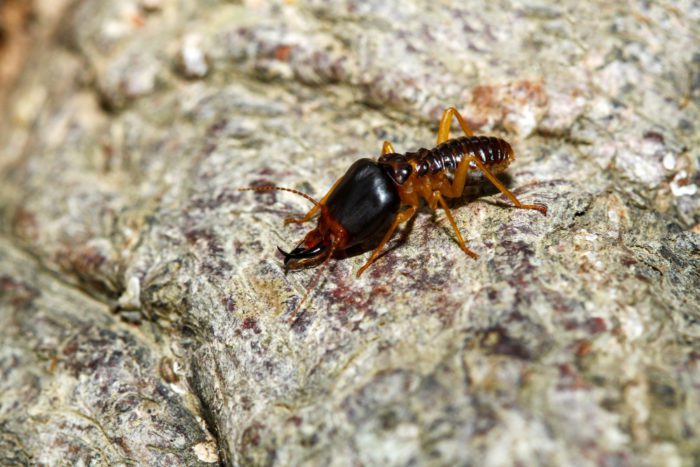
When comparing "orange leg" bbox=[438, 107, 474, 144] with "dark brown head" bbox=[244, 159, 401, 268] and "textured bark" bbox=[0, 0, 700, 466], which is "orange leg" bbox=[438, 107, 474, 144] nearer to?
"textured bark" bbox=[0, 0, 700, 466]

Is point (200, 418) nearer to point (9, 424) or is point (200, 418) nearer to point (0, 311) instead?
point (9, 424)

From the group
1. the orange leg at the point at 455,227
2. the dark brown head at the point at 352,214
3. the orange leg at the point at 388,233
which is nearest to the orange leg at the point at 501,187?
the orange leg at the point at 455,227

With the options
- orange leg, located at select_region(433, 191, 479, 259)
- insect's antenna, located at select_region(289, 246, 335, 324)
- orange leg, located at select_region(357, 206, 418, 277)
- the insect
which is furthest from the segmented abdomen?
insect's antenna, located at select_region(289, 246, 335, 324)

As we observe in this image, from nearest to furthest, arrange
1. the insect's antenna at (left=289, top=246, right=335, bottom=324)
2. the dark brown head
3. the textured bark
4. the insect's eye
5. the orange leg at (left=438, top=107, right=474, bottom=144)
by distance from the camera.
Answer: the textured bark, the insect's antenna at (left=289, top=246, right=335, bottom=324), the dark brown head, the insect's eye, the orange leg at (left=438, top=107, right=474, bottom=144)

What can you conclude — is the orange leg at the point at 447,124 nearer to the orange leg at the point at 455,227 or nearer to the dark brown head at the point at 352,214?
the orange leg at the point at 455,227

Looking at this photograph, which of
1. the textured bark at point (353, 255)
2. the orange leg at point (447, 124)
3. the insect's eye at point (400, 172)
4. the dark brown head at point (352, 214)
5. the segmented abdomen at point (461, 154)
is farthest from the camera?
the orange leg at point (447, 124)

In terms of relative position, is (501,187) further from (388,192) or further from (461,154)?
(388,192)

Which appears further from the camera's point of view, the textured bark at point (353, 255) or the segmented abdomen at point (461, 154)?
the segmented abdomen at point (461, 154)
